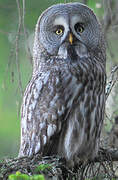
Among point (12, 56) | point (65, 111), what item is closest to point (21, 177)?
point (65, 111)

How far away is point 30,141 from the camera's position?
350 cm

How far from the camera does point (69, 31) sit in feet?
11.6

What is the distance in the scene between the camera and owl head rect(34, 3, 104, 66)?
3609 mm

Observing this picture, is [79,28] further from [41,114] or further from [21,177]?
[21,177]

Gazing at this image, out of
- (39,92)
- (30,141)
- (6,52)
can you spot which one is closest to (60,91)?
(39,92)

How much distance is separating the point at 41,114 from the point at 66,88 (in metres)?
0.32

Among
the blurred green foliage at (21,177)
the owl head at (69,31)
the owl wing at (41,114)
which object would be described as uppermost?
the owl head at (69,31)

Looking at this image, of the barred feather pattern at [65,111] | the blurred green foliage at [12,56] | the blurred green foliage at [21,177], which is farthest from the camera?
the blurred green foliage at [12,56]

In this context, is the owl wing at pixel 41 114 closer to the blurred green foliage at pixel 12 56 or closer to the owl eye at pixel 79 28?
the blurred green foliage at pixel 12 56

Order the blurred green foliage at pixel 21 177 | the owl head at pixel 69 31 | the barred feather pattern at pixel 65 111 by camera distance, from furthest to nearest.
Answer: the owl head at pixel 69 31
the barred feather pattern at pixel 65 111
the blurred green foliage at pixel 21 177

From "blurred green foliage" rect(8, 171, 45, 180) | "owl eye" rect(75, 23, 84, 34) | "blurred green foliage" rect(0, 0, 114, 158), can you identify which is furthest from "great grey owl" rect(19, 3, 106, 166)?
"blurred green foliage" rect(8, 171, 45, 180)

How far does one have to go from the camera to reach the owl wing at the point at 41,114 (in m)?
3.41

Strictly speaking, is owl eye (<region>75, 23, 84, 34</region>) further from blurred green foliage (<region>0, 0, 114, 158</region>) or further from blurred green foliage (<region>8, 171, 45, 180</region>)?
blurred green foliage (<region>8, 171, 45, 180</region>)

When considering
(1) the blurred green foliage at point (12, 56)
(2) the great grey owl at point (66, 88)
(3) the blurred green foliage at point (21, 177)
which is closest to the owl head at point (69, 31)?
(2) the great grey owl at point (66, 88)
